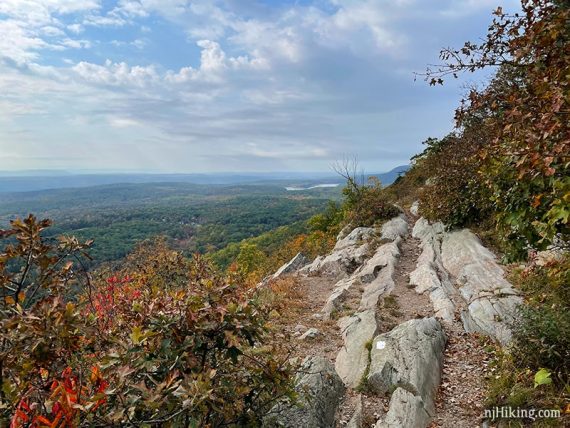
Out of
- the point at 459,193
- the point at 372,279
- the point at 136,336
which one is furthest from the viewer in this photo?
the point at 459,193

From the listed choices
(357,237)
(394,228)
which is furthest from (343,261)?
(394,228)

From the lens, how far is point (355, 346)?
7805mm

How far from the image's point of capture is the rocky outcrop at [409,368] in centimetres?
558

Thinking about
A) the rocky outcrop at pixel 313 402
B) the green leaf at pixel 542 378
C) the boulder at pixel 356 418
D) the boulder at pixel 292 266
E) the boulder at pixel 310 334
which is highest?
the green leaf at pixel 542 378

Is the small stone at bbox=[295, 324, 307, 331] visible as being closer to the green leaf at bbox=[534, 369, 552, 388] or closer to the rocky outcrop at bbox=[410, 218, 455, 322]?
the rocky outcrop at bbox=[410, 218, 455, 322]

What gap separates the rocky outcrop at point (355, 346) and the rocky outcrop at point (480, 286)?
2220 mm

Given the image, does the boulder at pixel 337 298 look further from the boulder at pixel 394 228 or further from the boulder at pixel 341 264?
the boulder at pixel 394 228

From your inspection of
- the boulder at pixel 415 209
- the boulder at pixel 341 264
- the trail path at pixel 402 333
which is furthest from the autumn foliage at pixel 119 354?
the boulder at pixel 415 209

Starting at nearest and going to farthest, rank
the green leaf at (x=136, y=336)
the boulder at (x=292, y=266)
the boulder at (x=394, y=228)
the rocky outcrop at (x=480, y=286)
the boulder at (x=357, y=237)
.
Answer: the green leaf at (x=136, y=336), the rocky outcrop at (x=480, y=286), the boulder at (x=394, y=228), the boulder at (x=292, y=266), the boulder at (x=357, y=237)

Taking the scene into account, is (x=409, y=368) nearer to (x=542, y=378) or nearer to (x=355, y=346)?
(x=355, y=346)

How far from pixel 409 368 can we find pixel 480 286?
4.42 meters

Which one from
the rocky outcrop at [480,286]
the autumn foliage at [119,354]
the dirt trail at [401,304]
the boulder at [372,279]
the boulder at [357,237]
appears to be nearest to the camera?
the autumn foliage at [119,354]

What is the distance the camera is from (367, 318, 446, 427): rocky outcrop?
558 cm

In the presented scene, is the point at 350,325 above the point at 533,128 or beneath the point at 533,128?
beneath
